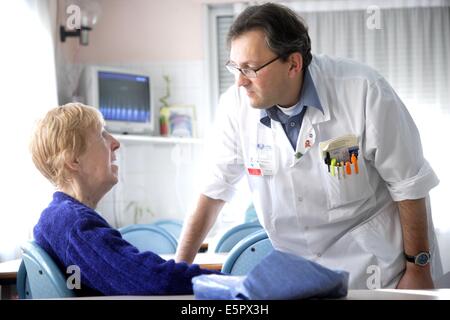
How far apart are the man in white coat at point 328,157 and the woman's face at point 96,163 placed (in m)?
0.30

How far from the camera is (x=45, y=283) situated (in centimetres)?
111

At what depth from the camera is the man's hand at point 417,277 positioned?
4.37 feet

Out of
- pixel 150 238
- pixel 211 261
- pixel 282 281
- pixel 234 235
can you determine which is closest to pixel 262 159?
pixel 282 281

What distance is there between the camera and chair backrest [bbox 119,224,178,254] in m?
2.95

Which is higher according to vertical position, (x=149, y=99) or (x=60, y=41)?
(x=60, y=41)

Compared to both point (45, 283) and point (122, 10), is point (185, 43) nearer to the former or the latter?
point (122, 10)

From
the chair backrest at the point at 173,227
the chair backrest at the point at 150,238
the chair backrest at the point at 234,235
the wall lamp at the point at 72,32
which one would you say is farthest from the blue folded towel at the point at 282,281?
the wall lamp at the point at 72,32

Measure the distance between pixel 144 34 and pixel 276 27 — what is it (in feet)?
10.8

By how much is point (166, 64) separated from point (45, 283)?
142 inches

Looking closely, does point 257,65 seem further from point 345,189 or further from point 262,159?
point 345,189

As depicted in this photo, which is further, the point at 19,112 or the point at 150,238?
the point at 19,112

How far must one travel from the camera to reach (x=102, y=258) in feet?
3.31
